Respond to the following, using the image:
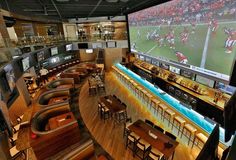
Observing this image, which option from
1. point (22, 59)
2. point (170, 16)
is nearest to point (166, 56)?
point (170, 16)

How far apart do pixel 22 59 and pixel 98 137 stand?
6110 mm

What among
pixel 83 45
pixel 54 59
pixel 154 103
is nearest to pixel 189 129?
pixel 154 103

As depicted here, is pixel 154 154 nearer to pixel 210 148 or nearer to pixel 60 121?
pixel 210 148

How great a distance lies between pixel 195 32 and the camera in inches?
196

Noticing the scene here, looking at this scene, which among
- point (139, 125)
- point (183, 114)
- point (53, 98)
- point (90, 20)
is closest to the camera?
point (139, 125)

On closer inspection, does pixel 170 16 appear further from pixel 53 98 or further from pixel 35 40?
pixel 35 40

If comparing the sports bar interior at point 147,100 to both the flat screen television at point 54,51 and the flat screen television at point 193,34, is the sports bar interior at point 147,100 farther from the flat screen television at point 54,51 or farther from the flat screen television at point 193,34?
the flat screen television at point 54,51

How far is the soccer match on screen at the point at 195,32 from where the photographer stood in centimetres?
391

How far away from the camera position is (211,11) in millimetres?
4219

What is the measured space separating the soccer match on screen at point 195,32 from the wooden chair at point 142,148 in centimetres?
342

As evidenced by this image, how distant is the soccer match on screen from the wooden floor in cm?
337

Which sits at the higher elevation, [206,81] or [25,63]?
[25,63]

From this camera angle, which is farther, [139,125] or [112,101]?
[112,101]

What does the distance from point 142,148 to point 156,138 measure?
62cm
